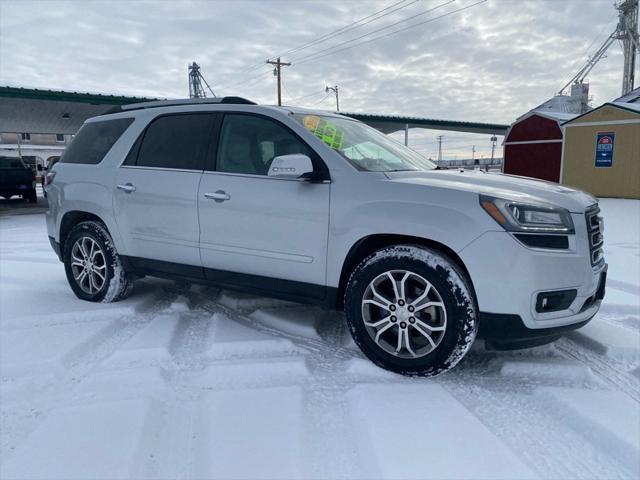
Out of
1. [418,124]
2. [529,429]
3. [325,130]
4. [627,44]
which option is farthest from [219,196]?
[627,44]

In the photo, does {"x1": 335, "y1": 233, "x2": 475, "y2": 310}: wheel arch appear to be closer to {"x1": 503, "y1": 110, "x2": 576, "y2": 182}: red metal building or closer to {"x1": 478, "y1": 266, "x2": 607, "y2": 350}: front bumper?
{"x1": 478, "y1": 266, "x2": 607, "y2": 350}: front bumper

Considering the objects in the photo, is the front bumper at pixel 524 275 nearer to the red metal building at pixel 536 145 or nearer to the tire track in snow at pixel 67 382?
the tire track in snow at pixel 67 382

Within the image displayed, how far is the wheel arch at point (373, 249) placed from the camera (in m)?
2.69

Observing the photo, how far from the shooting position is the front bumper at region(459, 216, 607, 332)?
2438 mm

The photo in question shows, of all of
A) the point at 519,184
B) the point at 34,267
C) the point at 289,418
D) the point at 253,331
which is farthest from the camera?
the point at 34,267

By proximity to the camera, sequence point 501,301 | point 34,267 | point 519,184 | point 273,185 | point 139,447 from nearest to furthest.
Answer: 1. point 139,447
2. point 501,301
3. point 519,184
4. point 273,185
5. point 34,267

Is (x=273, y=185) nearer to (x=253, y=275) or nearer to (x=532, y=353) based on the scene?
(x=253, y=275)

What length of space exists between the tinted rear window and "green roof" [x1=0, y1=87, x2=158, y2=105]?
14.3 metres

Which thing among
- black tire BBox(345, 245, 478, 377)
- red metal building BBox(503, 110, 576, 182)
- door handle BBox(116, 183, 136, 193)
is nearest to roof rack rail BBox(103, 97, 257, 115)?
door handle BBox(116, 183, 136, 193)

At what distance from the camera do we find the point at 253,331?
342 cm

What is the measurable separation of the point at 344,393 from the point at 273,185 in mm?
1464

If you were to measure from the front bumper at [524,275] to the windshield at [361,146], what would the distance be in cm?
97

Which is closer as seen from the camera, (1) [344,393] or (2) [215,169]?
(1) [344,393]

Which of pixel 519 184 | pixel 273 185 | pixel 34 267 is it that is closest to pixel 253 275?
pixel 273 185
